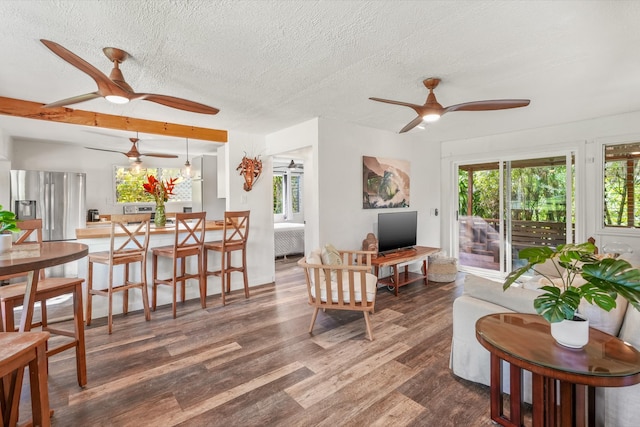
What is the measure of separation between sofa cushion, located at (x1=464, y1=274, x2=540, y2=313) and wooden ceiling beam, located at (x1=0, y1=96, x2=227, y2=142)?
148 inches

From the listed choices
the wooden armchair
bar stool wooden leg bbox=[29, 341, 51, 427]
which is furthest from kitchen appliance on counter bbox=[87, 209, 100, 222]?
bar stool wooden leg bbox=[29, 341, 51, 427]

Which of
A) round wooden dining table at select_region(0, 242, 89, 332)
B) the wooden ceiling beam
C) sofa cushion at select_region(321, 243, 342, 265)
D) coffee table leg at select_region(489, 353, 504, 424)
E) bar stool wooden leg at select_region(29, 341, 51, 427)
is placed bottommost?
coffee table leg at select_region(489, 353, 504, 424)

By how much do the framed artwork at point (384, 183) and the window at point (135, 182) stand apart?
3791mm

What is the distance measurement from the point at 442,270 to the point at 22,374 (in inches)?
182

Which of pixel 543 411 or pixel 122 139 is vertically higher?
pixel 122 139

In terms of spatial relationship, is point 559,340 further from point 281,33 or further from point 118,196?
point 118,196

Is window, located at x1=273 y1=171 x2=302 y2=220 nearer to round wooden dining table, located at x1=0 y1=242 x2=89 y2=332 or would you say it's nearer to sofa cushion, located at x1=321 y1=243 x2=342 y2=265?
sofa cushion, located at x1=321 y1=243 x2=342 y2=265

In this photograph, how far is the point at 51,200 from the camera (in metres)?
4.75

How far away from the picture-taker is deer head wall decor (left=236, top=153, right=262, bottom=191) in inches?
178

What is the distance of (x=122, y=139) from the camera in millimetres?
5000

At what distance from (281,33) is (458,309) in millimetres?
2243

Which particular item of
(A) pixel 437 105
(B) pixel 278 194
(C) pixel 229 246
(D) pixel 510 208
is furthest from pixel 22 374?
(B) pixel 278 194

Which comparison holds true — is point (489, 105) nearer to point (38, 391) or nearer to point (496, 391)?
point (496, 391)

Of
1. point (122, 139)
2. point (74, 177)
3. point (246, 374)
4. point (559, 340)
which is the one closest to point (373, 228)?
point (246, 374)
